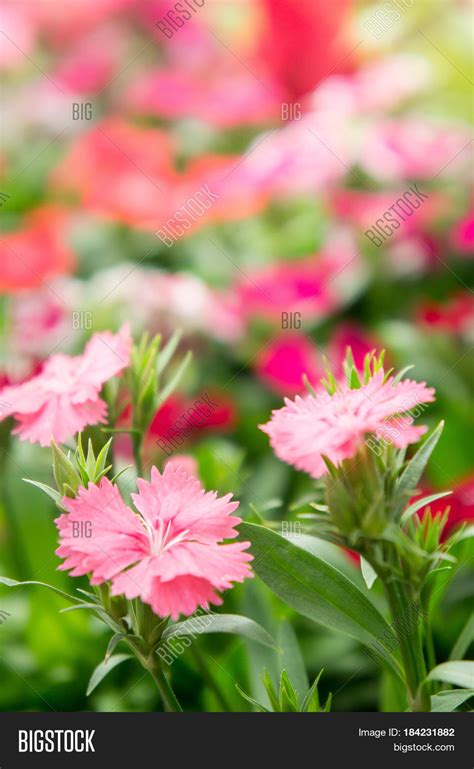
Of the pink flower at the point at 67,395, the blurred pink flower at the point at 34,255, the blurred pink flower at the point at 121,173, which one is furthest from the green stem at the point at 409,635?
the blurred pink flower at the point at 121,173

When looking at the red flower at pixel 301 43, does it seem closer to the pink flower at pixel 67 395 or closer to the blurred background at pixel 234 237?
the blurred background at pixel 234 237

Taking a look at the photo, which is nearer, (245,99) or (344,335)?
(344,335)

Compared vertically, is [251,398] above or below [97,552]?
above

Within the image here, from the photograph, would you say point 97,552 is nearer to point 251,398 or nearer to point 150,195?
point 251,398

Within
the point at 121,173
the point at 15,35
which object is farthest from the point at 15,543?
the point at 15,35

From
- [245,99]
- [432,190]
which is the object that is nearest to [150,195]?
[245,99]

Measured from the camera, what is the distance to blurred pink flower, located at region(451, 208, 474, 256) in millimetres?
1266

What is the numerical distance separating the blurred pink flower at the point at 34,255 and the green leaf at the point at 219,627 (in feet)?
2.70

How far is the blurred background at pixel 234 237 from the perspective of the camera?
0.83 m

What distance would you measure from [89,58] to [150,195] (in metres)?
0.60

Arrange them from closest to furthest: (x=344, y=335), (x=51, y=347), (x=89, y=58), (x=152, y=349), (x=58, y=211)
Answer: (x=152, y=349), (x=51, y=347), (x=344, y=335), (x=58, y=211), (x=89, y=58)

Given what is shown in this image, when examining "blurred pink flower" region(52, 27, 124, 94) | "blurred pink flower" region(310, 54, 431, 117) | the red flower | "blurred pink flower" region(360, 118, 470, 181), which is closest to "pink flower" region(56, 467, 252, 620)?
"blurred pink flower" region(360, 118, 470, 181)

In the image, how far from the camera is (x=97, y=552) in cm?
48

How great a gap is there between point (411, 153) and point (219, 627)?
1.00m
